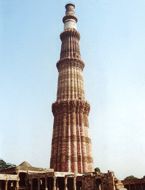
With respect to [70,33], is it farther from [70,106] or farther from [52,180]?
[52,180]

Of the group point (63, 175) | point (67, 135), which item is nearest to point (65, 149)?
point (67, 135)

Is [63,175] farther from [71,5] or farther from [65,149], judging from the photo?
[71,5]

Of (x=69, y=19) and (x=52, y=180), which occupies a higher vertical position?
(x=69, y=19)

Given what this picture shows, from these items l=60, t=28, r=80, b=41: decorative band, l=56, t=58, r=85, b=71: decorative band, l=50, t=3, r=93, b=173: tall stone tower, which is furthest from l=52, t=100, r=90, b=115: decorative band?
l=60, t=28, r=80, b=41: decorative band

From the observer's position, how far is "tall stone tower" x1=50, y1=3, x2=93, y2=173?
38.6 metres

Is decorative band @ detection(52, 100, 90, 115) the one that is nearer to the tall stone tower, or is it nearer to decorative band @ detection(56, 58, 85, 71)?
the tall stone tower

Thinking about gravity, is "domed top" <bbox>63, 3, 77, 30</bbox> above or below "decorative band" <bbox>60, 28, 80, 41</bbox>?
above

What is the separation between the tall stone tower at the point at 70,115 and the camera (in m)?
38.6

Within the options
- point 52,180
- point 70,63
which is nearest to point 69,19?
point 70,63

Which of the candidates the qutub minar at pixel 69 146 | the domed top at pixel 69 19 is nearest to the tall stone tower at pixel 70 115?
the qutub minar at pixel 69 146

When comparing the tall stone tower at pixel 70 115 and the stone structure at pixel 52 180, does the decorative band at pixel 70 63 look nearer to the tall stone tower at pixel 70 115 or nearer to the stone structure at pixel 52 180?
the tall stone tower at pixel 70 115

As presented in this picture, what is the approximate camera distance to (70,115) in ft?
136

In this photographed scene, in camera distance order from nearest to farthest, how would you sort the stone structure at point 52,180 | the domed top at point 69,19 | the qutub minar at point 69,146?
the stone structure at point 52,180 → the qutub minar at point 69,146 → the domed top at point 69,19

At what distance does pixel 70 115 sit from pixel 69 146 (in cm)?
442
